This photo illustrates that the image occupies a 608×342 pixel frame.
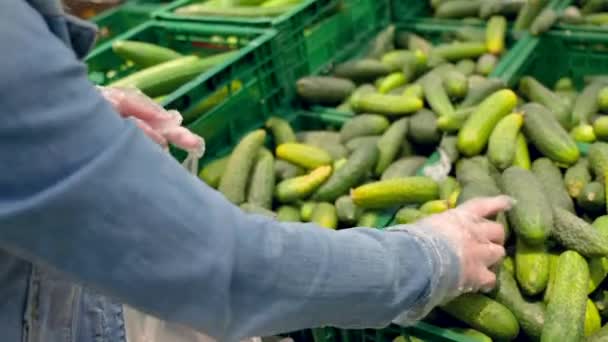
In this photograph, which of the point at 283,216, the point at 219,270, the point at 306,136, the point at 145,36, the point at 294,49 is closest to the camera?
the point at 219,270

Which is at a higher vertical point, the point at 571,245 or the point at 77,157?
the point at 77,157

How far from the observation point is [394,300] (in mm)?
1180

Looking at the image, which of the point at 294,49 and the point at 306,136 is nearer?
the point at 306,136

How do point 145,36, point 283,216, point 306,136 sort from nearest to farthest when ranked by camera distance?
1. point 283,216
2. point 306,136
3. point 145,36

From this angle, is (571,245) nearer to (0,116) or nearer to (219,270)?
(219,270)

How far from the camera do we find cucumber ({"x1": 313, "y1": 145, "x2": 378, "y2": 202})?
205cm

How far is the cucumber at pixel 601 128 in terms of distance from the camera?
2064mm

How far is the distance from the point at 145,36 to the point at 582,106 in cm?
171

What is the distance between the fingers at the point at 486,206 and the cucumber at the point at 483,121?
1.52ft

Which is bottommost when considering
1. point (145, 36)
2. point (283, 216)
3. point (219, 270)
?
point (283, 216)

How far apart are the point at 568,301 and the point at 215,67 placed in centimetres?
133

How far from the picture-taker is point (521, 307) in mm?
1564

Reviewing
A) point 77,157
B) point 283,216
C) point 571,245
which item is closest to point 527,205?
point 571,245

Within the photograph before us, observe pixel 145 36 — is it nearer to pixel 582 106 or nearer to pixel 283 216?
pixel 283 216
